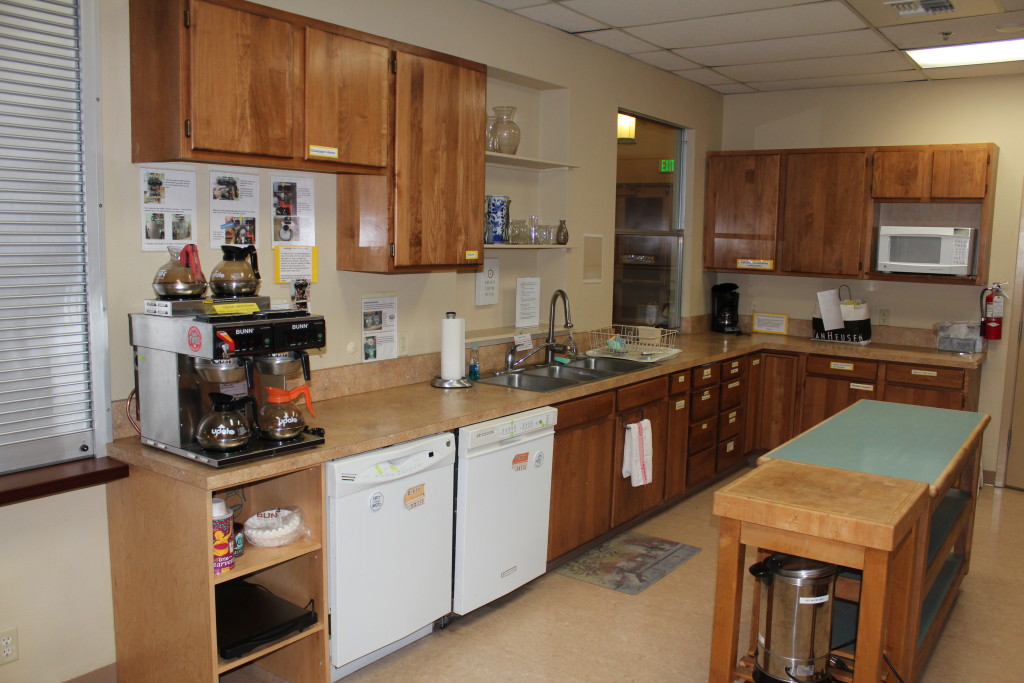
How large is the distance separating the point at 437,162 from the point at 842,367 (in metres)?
3.39

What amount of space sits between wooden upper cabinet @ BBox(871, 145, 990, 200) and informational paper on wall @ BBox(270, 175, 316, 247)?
13.2 ft

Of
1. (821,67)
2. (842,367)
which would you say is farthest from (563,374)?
(821,67)

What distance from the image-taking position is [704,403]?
505cm

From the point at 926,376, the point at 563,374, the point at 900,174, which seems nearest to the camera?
the point at 563,374

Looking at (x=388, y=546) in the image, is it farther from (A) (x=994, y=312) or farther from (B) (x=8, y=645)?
(A) (x=994, y=312)

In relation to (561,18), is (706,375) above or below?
below

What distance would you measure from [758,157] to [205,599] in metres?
4.98

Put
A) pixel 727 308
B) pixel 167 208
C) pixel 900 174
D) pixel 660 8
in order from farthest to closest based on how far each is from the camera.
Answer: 1. pixel 727 308
2. pixel 900 174
3. pixel 660 8
4. pixel 167 208

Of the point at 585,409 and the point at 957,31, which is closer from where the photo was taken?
the point at 585,409

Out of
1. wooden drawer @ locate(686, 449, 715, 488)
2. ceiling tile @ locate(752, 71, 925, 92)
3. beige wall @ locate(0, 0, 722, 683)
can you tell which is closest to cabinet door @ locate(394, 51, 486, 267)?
beige wall @ locate(0, 0, 722, 683)

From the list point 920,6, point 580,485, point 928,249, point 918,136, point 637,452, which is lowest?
point 580,485

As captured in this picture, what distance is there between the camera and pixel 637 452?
4.22 metres

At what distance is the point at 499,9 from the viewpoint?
408 cm

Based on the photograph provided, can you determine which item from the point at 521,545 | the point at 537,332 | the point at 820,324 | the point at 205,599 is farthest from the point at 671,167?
the point at 205,599
